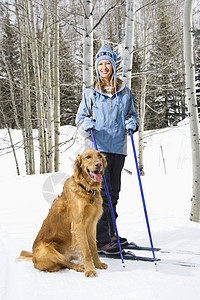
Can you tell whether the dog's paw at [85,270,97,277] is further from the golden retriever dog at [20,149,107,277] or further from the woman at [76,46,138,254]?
the woman at [76,46,138,254]

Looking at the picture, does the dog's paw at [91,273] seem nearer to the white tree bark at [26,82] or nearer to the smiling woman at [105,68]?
the smiling woman at [105,68]

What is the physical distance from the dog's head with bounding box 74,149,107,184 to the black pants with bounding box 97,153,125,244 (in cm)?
47

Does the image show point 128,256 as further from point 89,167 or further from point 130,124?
point 130,124

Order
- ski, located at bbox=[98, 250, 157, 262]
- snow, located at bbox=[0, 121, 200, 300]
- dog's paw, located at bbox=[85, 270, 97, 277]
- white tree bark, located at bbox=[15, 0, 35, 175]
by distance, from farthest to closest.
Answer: white tree bark, located at bbox=[15, 0, 35, 175] → ski, located at bbox=[98, 250, 157, 262] → dog's paw, located at bbox=[85, 270, 97, 277] → snow, located at bbox=[0, 121, 200, 300]

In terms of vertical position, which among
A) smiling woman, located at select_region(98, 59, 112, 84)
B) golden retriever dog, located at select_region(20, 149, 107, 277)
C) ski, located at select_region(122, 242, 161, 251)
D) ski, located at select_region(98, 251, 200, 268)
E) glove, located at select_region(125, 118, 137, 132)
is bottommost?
ski, located at select_region(122, 242, 161, 251)

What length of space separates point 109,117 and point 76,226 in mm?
1148

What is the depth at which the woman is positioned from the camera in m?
2.65

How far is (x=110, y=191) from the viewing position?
2.72 meters

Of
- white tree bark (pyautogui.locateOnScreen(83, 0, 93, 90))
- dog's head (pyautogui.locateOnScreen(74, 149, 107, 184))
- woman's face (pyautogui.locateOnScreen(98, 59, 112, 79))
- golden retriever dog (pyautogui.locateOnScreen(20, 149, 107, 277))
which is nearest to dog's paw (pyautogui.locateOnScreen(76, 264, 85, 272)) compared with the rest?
golden retriever dog (pyautogui.locateOnScreen(20, 149, 107, 277))

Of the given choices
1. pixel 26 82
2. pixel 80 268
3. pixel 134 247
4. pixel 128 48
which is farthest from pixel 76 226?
pixel 26 82

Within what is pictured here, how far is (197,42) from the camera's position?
623 inches

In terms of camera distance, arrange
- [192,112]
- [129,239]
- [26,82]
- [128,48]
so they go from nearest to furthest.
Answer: [129,239]
[192,112]
[128,48]
[26,82]

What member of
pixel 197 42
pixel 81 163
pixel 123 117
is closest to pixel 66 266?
pixel 81 163

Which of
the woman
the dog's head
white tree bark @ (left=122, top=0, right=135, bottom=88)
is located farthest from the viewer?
white tree bark @ (left=122, top=0, right=135, bottom=88)
